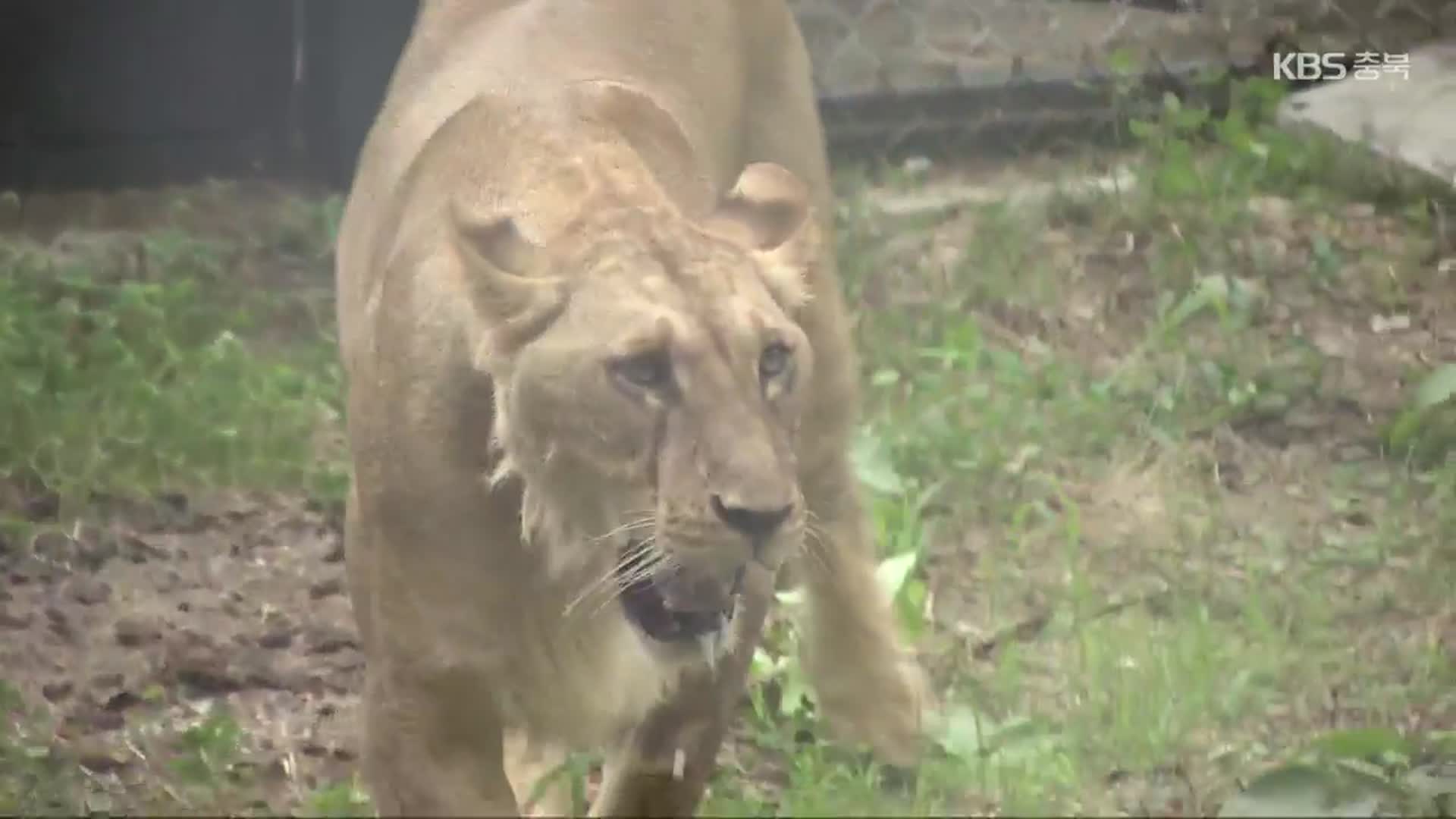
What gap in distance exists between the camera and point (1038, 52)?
155 inches

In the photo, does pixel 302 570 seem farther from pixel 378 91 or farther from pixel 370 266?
pixel 378 91

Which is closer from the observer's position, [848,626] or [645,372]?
[645,372]

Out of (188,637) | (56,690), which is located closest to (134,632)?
(188,637)

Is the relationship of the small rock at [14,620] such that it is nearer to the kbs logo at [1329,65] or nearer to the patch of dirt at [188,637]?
the patch of dirt at [188,637]

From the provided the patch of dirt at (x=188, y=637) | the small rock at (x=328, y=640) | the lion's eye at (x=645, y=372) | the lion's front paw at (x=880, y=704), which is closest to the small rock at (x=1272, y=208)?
the lion's front paw at (x=880, y=704)

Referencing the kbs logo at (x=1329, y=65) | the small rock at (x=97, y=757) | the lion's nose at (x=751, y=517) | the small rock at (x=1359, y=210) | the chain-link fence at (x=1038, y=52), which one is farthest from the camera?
the kbs logo at (x=1329, y=65)

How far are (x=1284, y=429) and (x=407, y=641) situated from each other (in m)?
1.65

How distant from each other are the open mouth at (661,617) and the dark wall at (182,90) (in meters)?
1.88

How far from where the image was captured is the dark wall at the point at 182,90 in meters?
3.46

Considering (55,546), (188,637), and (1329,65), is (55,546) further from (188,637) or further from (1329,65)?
(1329,65)

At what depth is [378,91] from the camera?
3361 millimetres

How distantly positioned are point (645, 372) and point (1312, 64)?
282 centimetres

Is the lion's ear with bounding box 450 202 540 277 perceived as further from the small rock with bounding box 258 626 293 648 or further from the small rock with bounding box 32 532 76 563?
the small rock with bounding box 32 532 76 563

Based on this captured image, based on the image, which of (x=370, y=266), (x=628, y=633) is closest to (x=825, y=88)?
(x=370, y=266)
